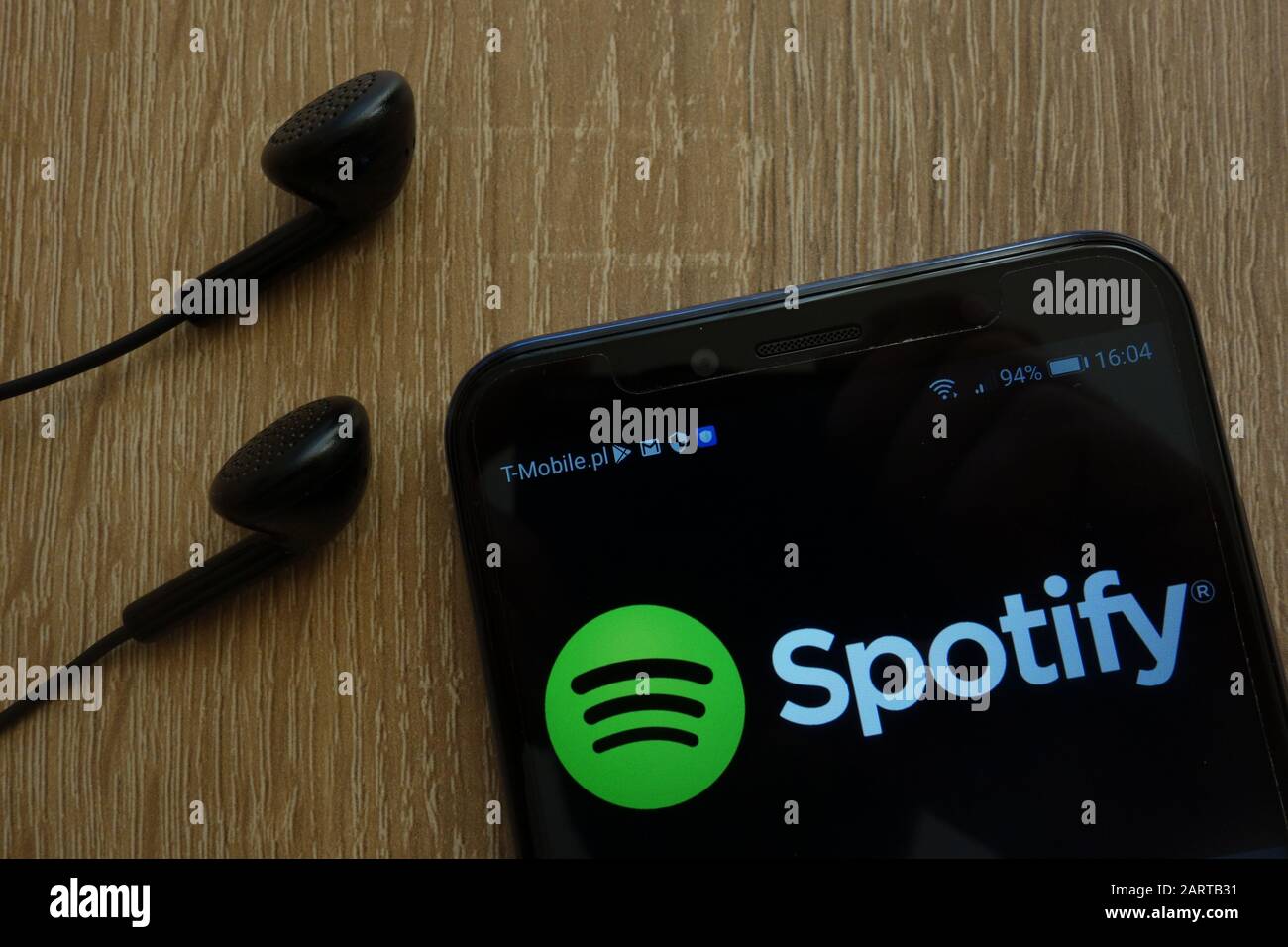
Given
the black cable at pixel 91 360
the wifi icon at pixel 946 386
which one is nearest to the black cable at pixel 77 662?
the black cable at pixel 91 360

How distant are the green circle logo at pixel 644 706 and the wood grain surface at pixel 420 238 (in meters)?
0.04

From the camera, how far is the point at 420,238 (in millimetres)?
444

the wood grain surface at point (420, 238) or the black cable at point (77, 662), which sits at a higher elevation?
the wood grain surface at point (420, 238)

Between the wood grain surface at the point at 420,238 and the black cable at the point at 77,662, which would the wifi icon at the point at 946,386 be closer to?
the wood grain surface at the point at 420,238

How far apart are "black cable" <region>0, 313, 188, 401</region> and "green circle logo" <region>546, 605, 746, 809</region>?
0.22 meters

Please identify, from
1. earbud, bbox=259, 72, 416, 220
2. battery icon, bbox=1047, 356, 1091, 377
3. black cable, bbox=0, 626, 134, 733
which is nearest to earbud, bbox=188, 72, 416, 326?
earbud, bbox=259, 72, 416, 220

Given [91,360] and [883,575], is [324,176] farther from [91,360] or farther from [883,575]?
[883,575]

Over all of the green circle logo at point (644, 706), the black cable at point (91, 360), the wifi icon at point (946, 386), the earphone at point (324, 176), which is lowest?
the green circle logo at point (644, 706)

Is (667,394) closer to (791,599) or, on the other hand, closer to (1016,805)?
(791,599)

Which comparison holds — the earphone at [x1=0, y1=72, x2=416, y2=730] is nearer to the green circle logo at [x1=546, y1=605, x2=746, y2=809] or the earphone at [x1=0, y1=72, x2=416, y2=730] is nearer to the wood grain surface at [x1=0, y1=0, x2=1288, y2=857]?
the wood grain surface at [x1=0, y1=0, x2=1288, y2=857]

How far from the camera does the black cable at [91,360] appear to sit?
43 cm

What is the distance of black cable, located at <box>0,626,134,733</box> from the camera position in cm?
43

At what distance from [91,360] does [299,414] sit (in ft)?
0.33
